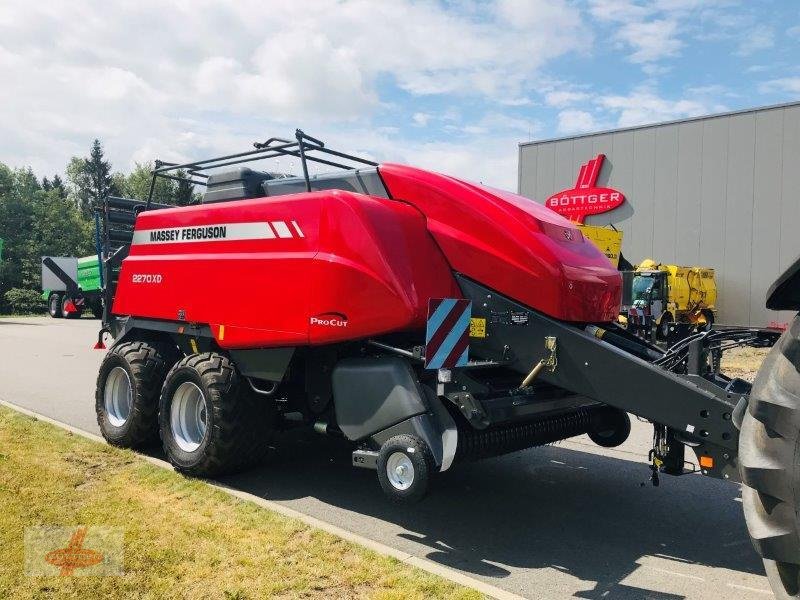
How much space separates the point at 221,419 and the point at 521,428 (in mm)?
2188

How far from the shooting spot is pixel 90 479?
5.42m

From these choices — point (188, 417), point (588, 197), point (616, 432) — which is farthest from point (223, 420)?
point (588, 197)

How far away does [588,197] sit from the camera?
85.3ft

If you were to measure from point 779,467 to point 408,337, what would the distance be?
259 cm

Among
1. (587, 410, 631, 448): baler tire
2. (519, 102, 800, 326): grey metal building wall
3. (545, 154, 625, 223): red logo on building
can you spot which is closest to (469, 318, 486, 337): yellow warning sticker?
(587, 410, 631, 448): baler tire

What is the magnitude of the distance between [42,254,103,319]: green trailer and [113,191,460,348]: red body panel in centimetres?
2724

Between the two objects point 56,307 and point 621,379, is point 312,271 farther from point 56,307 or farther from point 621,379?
point 56,307

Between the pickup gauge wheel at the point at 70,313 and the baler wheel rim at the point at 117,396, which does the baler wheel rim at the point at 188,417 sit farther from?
the pickup gauge wheel at the point at 70,313

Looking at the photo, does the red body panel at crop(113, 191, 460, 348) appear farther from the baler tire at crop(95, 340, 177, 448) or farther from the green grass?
the green grass

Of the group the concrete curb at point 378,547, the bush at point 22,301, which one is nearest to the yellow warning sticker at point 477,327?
the concrete curb at point 378,547

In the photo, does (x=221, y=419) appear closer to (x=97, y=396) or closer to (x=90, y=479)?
(x=90, y=479)

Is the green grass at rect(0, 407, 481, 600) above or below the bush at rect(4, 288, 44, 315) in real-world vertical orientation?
below

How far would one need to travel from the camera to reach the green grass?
3574mm

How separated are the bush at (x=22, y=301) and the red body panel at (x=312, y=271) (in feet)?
121
